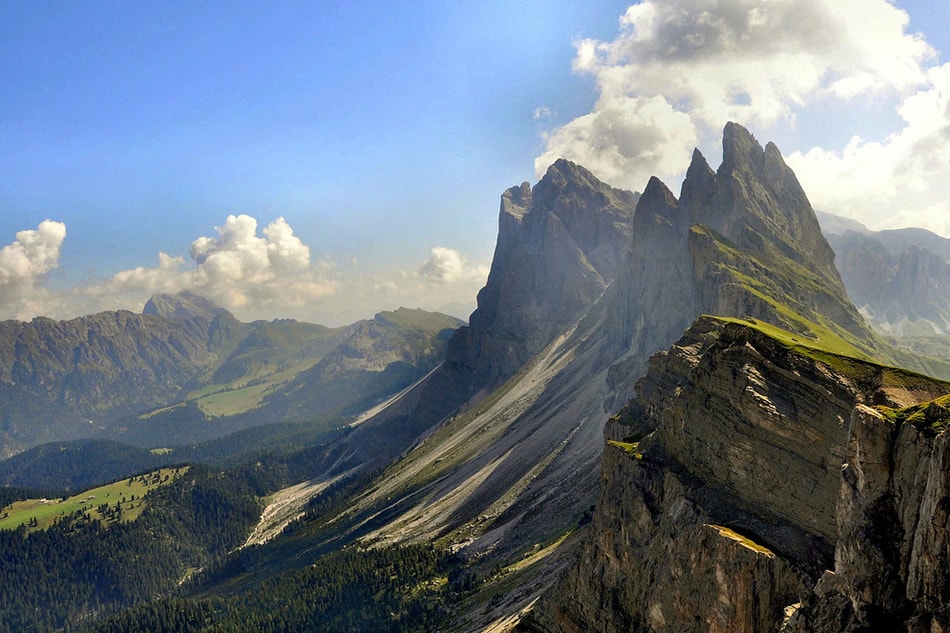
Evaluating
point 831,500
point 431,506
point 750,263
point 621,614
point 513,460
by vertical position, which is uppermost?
point 750,263

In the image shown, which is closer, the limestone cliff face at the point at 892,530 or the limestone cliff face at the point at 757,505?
the limestone cliff face at the point at 892,530

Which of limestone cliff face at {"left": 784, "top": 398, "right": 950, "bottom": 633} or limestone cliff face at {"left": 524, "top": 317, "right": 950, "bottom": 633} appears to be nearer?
limestone cliff face at {"left": 784, "top": 398, "right": 950, "bottom": 633}

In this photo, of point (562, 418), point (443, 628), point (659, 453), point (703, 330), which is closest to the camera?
point (659, 453)

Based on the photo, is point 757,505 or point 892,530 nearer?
point 892,530

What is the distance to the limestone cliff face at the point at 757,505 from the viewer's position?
3022 cm

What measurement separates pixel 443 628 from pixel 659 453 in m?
72.9

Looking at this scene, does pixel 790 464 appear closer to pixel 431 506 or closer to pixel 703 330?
pixel 703 330

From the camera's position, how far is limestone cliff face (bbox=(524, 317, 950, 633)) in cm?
3022

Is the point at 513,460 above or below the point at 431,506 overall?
above

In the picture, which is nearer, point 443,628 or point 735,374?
point 735,374

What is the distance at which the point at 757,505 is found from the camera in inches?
1957

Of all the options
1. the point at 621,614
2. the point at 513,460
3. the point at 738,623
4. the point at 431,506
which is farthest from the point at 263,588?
the point at 738,623

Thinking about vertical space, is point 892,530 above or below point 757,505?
above

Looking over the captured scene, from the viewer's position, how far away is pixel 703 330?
91.0 metres
